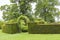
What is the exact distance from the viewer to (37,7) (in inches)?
1366

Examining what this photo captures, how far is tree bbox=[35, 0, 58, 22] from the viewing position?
A: 34.1m

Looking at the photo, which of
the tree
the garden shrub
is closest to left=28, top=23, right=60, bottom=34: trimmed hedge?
the garden shrub

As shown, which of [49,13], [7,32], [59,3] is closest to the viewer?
[7,32]

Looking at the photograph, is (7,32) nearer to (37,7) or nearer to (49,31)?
(49,31)

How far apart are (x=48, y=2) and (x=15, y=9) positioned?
7330 mm

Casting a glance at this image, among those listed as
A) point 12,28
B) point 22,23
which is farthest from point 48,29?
point 22,23

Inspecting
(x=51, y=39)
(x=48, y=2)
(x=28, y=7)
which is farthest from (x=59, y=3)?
(x=51, y=39)

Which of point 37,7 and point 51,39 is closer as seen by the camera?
point 51,39

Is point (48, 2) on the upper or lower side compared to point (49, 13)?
upper

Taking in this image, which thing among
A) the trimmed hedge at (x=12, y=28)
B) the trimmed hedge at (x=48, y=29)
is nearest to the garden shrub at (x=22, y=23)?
the trimmed hedge at (x=12, y=28)

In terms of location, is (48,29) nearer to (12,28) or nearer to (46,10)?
(12,28)

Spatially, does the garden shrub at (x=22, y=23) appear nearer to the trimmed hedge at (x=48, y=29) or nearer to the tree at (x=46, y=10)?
the trimmed hedge at (x=48, y=29)

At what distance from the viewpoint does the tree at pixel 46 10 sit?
112 feet

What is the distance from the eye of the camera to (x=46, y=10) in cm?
3491
